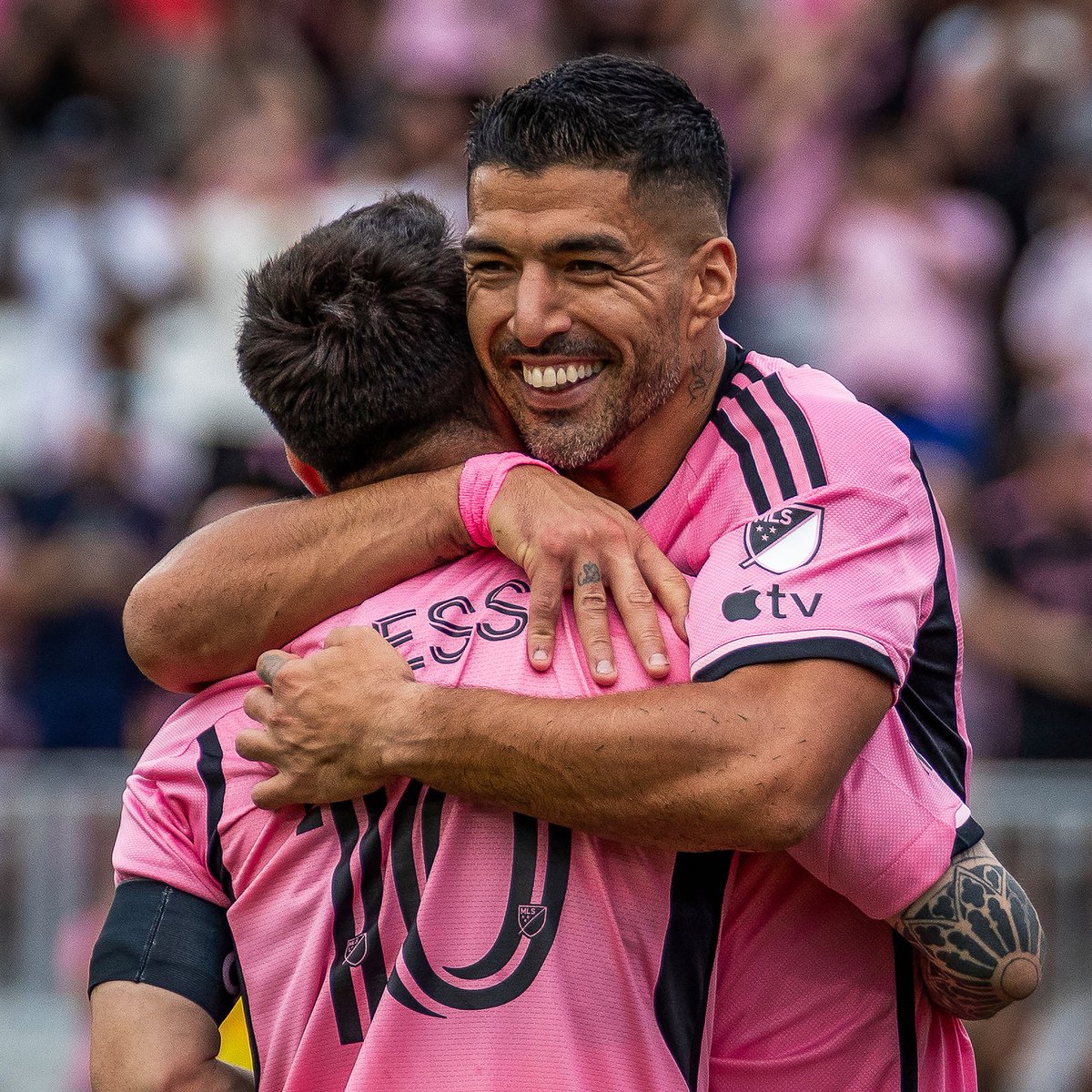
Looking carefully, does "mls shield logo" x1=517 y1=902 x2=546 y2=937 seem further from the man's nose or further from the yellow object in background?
the yellow object in background

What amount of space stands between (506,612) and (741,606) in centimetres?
39

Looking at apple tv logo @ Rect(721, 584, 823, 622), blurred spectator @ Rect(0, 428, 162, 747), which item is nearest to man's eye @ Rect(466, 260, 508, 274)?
apple tv logo @ Rect(721, 584, 823, 622)

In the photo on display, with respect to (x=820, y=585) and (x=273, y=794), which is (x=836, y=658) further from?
(x=273, y=794)

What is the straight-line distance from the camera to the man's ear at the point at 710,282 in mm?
3133

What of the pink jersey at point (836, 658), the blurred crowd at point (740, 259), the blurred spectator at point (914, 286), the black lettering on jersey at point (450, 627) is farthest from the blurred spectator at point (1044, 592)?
the black lettering on jersey at point (450, 627)

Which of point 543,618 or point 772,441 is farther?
point 772,441

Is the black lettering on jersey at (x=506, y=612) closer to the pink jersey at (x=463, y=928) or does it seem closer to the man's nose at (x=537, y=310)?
the pink jersey at (x=463, y=928)

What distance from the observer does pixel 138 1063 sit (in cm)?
300

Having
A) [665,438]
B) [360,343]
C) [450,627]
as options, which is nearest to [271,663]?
[450,627]

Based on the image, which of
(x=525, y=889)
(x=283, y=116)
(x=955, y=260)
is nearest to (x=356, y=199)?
(x=283, y=116)

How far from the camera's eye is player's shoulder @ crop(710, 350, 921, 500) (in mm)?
2877

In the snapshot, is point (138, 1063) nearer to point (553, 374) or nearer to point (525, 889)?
point (525, 889)

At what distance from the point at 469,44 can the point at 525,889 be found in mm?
7629

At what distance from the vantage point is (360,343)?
296cm
